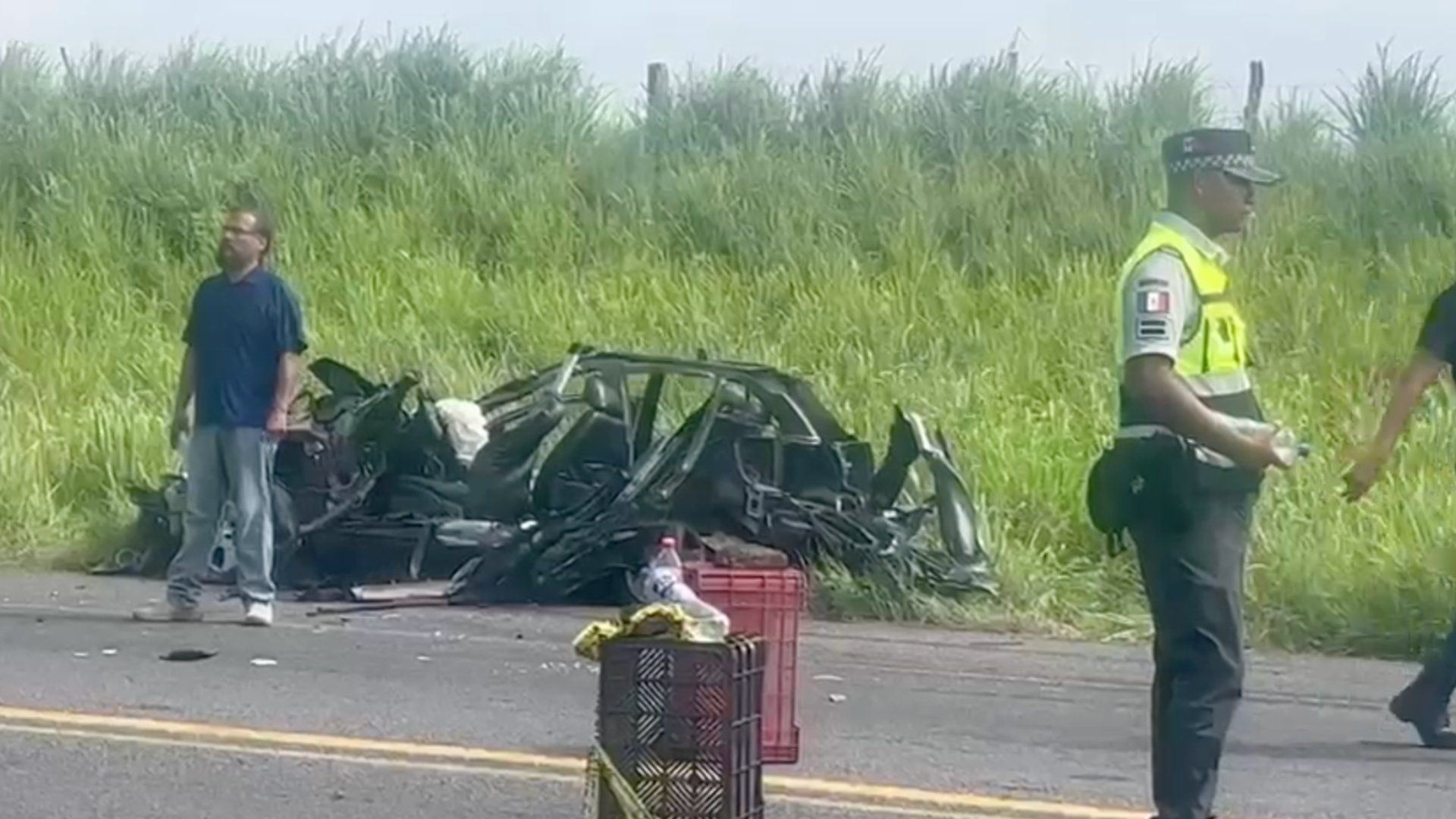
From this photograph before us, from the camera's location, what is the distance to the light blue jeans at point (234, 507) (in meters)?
11.2

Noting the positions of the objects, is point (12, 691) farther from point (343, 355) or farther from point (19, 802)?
point (343, 355)

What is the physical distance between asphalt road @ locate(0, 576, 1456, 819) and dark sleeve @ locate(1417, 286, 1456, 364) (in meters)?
1.33

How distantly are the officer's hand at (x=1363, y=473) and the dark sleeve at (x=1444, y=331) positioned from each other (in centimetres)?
94

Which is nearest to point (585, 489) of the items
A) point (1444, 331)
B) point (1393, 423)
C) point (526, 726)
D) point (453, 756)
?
point (526, 726)

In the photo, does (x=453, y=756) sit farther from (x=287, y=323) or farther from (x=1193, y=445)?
(x=287, y=323)

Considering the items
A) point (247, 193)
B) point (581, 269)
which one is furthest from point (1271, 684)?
point (247, 193)

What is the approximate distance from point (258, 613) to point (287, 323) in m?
1.27

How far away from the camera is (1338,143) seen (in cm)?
2112

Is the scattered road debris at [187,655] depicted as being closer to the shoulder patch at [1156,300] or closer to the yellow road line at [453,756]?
the yellow road line at [453,756]

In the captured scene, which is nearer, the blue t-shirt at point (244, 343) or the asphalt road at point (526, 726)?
the asphalt road at point (526, 726)

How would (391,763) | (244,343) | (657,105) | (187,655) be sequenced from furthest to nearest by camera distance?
1. (657,105)
2. (244,343)
3. (187,655)
4. (391,763)

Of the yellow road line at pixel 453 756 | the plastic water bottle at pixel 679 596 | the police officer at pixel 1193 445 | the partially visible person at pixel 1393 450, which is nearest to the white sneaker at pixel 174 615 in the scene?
the yellow road line at pixel 453 756

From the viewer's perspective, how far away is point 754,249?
20266 millimetres

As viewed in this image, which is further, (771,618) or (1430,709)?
(1430,709)
